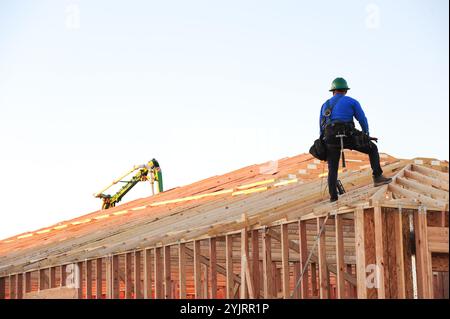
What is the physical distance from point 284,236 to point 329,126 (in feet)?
5.29

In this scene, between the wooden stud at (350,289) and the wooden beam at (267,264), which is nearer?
the wooden beam at (267,264)

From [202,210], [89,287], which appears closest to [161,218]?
[202,210]

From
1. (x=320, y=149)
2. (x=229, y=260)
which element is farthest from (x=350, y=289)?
(x=320, y=149)

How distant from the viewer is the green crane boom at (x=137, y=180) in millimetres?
39781

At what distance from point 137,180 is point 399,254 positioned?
98.4ft

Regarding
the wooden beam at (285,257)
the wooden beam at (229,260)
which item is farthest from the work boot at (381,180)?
the wooden beam at (229,260)

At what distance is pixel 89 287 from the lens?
17.7 m

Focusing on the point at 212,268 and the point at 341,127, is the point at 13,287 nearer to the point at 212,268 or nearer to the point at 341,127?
the point at 212,268

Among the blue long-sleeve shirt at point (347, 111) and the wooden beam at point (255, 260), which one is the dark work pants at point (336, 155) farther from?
the wooden beam at point (255, 260)

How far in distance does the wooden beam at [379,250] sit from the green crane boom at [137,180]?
87.6ft

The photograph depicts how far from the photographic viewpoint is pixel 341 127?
45.2 feet

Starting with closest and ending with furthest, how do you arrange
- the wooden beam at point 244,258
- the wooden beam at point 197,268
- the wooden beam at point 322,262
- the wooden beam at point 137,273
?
the wooden beam at point 322,262
the wooden beam at point 244,258
the wooden beam at point 197,268
the wooden beam at point 137,273

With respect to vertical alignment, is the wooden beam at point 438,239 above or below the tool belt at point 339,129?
below
